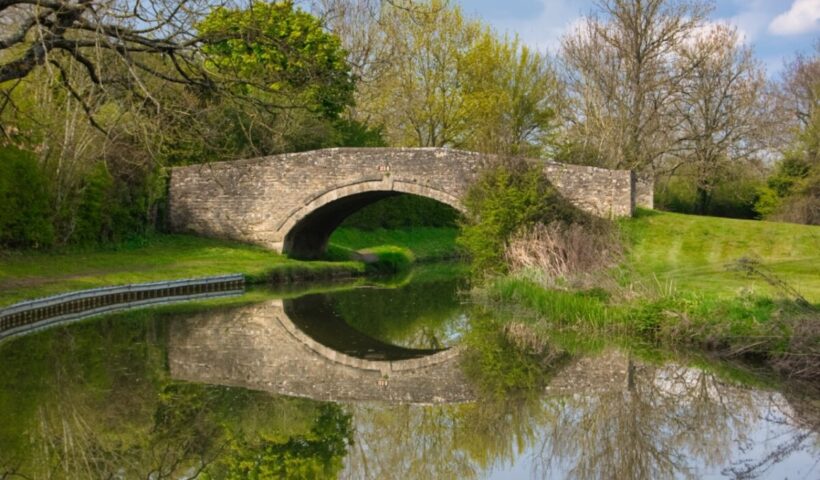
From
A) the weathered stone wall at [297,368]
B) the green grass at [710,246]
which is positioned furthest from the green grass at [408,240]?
the weathered stone wall at [297,368]

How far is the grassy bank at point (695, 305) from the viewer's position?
9.09 meters

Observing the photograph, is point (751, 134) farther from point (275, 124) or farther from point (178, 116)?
point (178, 116)

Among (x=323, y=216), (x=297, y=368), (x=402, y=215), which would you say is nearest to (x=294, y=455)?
(x=297, y=368)

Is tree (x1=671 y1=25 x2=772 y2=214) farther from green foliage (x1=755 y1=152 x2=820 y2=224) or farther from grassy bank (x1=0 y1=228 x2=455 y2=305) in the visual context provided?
grassy bank (x1=0 y1=228 x2=455 y2=305)

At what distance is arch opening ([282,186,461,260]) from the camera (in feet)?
70.2

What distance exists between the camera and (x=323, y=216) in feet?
78.7

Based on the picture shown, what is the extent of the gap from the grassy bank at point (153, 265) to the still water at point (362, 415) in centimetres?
335

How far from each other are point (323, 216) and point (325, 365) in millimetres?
13915

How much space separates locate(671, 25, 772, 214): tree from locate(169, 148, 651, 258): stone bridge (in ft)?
17.6

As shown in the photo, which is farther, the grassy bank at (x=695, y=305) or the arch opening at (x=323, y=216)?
the arch opening at (x=323, y=216)

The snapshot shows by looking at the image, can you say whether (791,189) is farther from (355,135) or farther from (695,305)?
(695,305)

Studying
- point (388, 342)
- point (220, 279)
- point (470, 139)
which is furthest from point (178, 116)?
point (470, 139)

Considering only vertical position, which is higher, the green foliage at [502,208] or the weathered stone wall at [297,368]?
the green foliage at [502,208]

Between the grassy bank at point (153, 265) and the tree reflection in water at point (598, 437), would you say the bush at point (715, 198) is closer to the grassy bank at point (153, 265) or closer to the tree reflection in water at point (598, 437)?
the grassy bank at point (153, 265)
